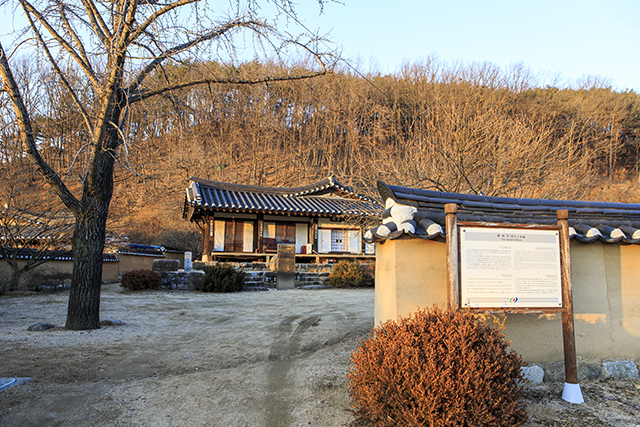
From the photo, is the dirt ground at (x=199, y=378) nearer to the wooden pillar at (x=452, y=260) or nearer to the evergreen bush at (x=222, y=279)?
the wooden pillar at (x=452, y=260)

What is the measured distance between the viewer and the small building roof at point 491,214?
4339 millimetres

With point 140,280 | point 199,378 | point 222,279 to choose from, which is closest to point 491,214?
point 199,378

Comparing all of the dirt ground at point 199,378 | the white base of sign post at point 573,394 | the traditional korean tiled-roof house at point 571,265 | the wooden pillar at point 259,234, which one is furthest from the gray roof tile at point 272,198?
the white base of sign post at point 573,394

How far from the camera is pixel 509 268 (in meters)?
4.02

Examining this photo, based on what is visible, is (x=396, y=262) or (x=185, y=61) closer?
(x=396, y=262)

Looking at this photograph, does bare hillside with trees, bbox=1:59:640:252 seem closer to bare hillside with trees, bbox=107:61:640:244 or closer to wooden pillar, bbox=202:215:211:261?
bare hillside with trees, bbox=107:61:640:244

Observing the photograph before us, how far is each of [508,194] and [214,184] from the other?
1686cm

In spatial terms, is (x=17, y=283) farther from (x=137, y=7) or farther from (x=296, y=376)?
(x=296, y=376)

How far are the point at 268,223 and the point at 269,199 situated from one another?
1467 millimetres

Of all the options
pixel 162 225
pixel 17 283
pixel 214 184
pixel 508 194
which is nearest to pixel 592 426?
pixel 508 194

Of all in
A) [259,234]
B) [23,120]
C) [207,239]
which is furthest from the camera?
[259,234]

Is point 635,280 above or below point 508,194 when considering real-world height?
below

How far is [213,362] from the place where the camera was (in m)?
5.31

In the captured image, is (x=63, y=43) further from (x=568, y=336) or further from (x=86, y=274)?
(x=568, y=336)
